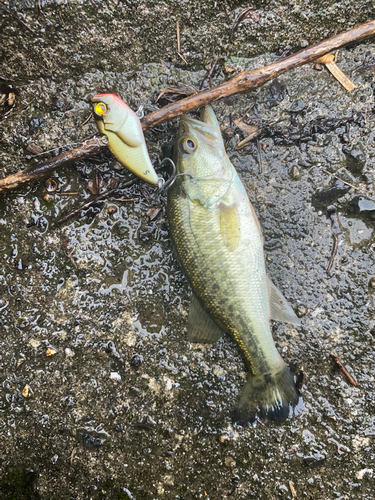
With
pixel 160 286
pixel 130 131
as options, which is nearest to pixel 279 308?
pixel 160 286

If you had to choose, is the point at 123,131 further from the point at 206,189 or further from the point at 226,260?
the point at 226,260

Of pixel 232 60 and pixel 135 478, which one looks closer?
pixel 135 478

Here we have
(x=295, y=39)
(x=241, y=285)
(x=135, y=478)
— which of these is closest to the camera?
(x=241, y=285)

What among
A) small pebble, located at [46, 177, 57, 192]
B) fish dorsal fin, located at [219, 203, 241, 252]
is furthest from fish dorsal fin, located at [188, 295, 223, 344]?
small pebble, located at [46, 177, 57, 192]

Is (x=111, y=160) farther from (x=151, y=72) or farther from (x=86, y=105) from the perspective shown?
(x=151, y=72)

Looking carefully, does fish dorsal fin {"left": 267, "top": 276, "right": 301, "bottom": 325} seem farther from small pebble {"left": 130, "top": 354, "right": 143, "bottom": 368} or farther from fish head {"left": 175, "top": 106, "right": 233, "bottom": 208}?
small pebble {"left": 130, "top": 354, "right": 143, "bottom": 368}

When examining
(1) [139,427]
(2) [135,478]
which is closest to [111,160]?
(1) [139,427]

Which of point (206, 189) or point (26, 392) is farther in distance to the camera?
point (26, 392)

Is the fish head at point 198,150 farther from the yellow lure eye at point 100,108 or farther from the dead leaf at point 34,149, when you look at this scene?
the dead leaf at point 34,149
